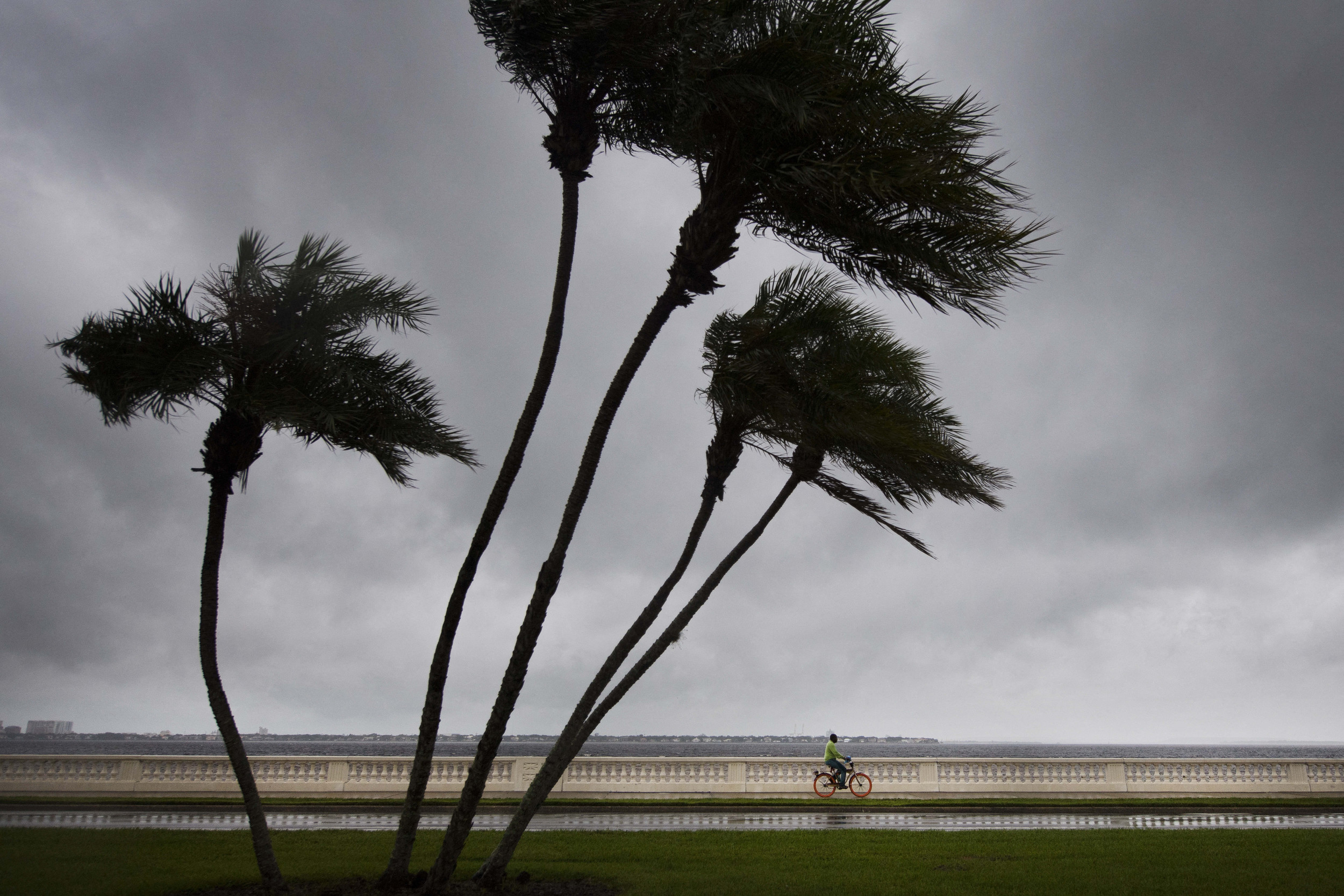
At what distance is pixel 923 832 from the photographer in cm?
1542

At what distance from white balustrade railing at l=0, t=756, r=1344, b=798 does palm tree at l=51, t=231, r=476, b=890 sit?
13.3 m

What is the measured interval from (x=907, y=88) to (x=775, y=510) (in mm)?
5864

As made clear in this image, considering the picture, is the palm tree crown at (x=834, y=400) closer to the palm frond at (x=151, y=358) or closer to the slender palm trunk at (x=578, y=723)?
the slender palm trunk at (x=578, y=723)

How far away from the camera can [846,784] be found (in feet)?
74.8

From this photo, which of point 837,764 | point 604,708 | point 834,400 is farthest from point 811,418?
point 837,764

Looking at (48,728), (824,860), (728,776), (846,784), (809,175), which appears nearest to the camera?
(48,728)

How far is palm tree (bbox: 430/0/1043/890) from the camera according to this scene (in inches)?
317

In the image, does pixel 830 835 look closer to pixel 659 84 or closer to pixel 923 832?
pixel 923 832

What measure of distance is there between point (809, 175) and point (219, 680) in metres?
7.59

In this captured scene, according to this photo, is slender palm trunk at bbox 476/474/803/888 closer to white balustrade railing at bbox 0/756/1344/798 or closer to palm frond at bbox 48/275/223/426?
palm frond at bbox 48/275/223/426

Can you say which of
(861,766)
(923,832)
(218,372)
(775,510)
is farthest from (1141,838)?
(218,372)

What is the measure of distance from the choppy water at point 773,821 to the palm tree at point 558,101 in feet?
25.3

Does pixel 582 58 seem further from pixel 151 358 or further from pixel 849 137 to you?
pixel 151 358

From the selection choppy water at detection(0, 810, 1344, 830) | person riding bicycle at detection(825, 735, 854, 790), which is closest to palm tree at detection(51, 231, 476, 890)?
choppy water at detection(0, 810, 1344, 830)
